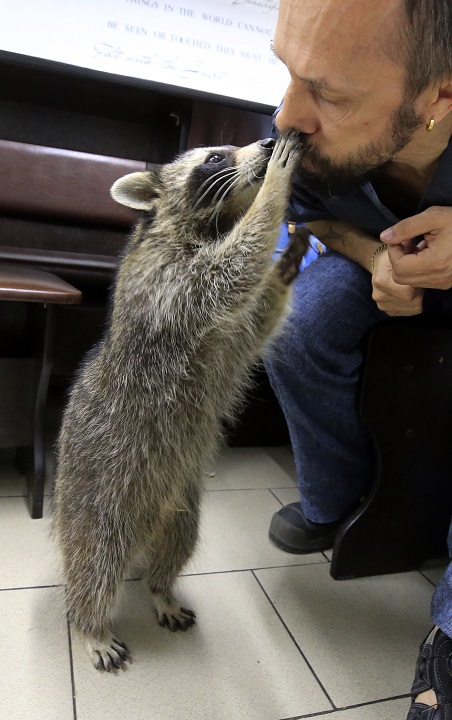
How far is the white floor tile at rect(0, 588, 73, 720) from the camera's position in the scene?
1084 mm

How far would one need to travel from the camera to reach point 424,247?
107cm

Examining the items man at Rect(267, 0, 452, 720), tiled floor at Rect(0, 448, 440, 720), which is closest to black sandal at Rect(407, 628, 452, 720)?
man at Rect(267, 0, 452, 720)

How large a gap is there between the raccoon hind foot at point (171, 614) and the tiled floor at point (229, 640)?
22mm

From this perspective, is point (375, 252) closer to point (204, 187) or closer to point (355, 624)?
point (204, 187)

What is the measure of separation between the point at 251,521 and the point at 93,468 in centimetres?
78

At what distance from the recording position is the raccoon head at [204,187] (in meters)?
1.18

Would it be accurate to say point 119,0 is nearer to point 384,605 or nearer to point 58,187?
point 58,187

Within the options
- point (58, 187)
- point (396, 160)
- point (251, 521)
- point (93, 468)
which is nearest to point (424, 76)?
point (396, 160)

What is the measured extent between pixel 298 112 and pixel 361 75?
5.3 inches

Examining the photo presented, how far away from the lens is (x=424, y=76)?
89 cm

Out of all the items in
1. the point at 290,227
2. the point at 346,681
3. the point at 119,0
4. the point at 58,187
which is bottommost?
the point at 346,681

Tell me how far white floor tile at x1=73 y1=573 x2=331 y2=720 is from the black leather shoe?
25cm
